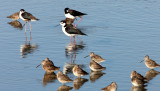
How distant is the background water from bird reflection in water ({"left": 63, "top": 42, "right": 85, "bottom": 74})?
0.14 ft

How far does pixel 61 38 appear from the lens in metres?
19.8

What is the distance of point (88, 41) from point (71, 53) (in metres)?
1.95

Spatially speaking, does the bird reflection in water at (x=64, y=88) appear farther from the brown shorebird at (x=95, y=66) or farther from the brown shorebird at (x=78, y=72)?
the brown shorebird at (x=95, y=66)

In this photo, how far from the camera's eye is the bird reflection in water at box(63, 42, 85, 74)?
15.7 metres

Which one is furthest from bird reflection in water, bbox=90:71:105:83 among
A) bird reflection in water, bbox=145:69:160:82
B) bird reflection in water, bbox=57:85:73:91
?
bird reflection in water, bbox=145:69:160:82

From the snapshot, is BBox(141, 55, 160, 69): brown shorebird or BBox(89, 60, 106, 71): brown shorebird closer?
BBox(89, 60, 106, 71): brown shorebird

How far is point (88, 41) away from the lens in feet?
63.4

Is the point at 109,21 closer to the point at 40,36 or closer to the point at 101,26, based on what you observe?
the point at 101,26

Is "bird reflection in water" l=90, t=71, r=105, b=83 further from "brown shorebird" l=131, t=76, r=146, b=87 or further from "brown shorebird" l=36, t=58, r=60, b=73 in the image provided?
"brown shorebird" l=131, t=76, r=146, b=87

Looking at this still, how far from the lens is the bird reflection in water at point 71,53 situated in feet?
51.5

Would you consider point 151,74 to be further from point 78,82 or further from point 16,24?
point 16,24

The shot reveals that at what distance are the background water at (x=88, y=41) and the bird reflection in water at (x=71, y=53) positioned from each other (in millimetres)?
44

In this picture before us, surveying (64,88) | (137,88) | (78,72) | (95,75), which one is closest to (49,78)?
(78,72)

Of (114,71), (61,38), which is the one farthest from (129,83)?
(61,38)
